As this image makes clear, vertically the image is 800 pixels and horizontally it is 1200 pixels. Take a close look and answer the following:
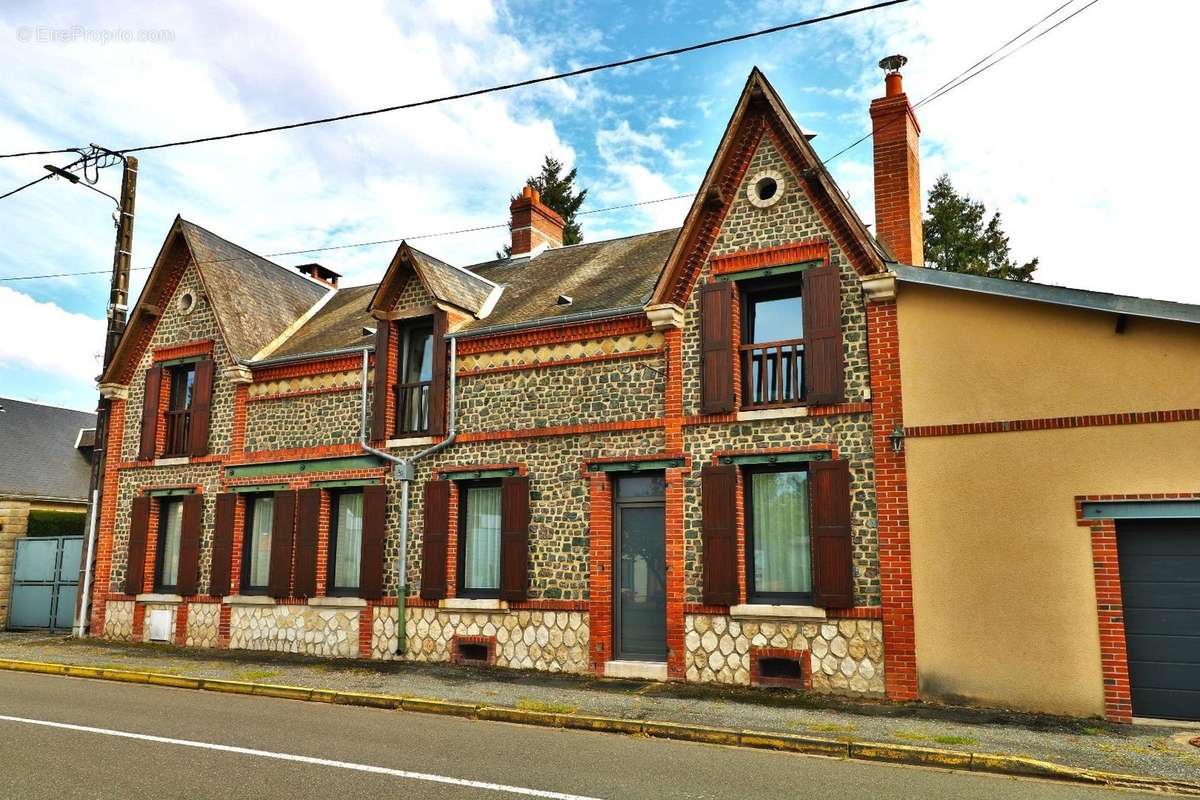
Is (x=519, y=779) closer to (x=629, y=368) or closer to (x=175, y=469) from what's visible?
(x=629, y=368)

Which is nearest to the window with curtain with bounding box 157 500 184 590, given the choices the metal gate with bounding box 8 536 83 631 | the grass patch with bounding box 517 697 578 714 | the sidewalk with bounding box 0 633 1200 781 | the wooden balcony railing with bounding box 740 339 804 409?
the sidewalk with bounding box 0 633 1200 781

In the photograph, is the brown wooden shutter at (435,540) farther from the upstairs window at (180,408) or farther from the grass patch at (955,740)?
the grass patch at (955,740)

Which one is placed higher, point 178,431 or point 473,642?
point 178,431

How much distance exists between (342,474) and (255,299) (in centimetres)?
577

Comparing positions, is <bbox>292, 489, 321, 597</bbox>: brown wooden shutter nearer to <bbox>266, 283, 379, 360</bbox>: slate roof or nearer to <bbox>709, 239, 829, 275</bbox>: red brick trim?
<bbox>266, 283, 379, 360</bbox>: slate roof

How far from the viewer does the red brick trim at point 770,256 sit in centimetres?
1269

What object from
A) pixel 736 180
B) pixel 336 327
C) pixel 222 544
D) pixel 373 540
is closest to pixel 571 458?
pixel 373 540

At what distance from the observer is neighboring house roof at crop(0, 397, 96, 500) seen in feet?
83.6

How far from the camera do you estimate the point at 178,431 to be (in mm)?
18547

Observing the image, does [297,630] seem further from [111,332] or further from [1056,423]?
[1056,423]

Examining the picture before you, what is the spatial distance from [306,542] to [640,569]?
21.4 ft

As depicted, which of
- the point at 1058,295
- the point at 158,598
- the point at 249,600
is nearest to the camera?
the point at 1058,295

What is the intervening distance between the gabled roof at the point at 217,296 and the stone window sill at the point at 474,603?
7.00m

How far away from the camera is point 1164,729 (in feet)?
31.8
